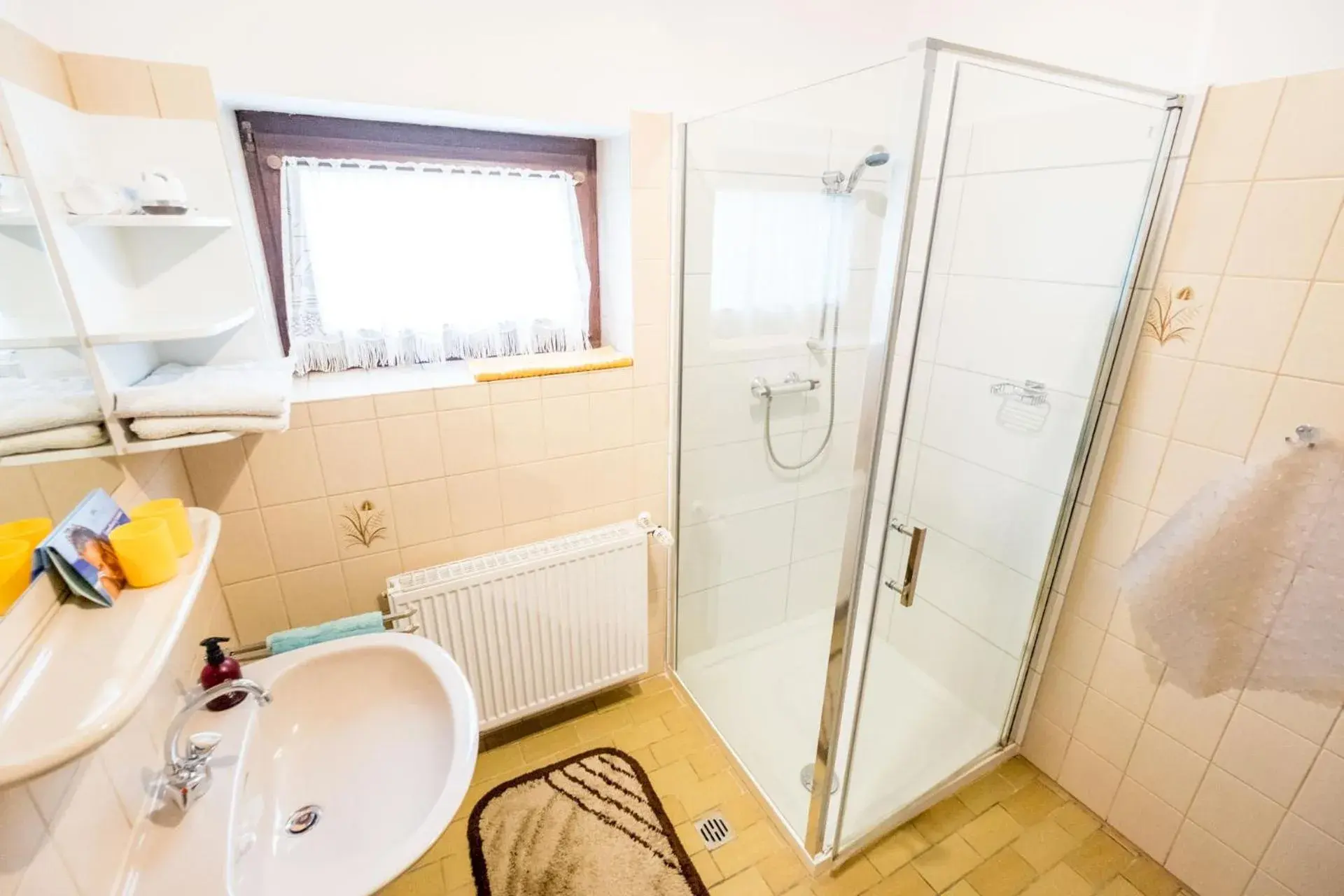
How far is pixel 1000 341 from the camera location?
1569 millimetres

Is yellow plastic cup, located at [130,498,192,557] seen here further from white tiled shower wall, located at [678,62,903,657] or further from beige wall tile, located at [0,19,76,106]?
white tiled shower wall, located at [678,62,903,657]

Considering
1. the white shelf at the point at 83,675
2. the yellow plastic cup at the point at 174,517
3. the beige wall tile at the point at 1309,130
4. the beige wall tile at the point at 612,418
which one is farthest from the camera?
the beige wall tile at the point at 612,418

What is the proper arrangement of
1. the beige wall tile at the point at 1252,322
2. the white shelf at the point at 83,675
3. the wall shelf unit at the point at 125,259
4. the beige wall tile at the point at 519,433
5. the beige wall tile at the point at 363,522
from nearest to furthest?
1. the white shelf at the point at 83,675
2. the wall shelf unit at the point at 125,259
3. the beige wall tile at the point at 1252,322
4. the beige wall tile at the point at 363,522
5. the beige wall tile at the point at 519,433

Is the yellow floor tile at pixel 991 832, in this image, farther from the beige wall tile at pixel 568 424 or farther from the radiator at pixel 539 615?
the beige wall tile at pixel 568 424

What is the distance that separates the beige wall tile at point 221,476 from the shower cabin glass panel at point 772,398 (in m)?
1.13

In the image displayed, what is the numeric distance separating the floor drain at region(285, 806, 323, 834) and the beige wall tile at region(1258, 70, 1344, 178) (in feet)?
6.99

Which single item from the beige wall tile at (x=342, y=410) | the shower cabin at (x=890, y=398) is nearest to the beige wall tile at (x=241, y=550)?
the beige wall tile at (x=342, y=410)

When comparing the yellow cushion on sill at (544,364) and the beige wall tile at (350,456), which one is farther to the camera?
the yellow cushion on sill at (544,364)

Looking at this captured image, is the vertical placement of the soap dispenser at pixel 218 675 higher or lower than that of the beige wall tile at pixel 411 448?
lower

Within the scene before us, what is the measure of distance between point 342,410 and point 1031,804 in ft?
7.14

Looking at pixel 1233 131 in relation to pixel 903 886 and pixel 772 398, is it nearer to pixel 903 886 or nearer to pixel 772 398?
pixel 772 398

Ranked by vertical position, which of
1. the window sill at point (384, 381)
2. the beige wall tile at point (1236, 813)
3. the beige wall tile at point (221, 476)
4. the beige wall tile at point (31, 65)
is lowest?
the beige wall tile at point (1236, 813)

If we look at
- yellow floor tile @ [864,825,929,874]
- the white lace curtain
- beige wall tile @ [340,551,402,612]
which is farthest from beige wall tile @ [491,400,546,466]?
yellow floor tile @ [864,825,929,874]

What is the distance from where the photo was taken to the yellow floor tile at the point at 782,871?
58.4 inches
